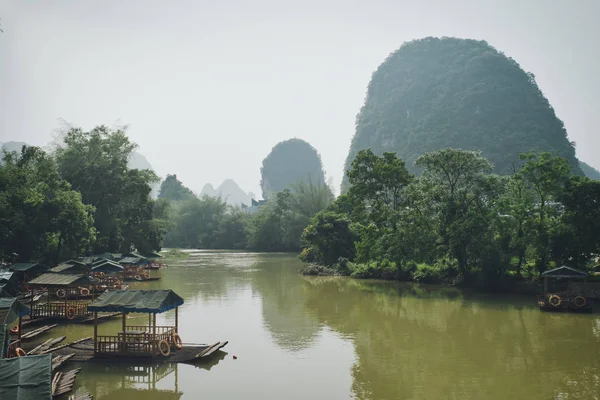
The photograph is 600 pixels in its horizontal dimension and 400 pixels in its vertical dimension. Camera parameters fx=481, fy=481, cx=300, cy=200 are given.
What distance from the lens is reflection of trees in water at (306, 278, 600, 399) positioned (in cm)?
1212

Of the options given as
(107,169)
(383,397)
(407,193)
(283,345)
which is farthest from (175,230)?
(383,397)

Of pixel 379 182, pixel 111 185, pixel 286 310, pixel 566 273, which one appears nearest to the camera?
pixel 566 273

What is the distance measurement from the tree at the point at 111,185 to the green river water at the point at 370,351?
74.1 ft

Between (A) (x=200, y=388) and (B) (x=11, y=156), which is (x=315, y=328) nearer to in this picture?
(A) (x=200, y=388)

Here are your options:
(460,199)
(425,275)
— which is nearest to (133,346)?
(460,199)

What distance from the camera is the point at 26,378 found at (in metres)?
8.57

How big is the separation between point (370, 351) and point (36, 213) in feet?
86.5

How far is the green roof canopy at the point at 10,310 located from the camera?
11906 mm

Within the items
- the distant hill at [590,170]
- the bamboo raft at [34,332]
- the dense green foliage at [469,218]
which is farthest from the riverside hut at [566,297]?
the distant hill at [590,170]

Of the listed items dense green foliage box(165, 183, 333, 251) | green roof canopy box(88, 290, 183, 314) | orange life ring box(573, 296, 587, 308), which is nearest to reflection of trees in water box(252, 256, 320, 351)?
green roof canopy box(88, 290, 183, 314)

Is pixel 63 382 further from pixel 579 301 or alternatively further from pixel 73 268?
pixel 579 301

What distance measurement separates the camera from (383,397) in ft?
37.6

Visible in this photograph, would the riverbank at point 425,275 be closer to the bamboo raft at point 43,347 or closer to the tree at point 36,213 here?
the tree at point 36,213

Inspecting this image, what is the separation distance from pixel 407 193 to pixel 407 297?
1055cm
